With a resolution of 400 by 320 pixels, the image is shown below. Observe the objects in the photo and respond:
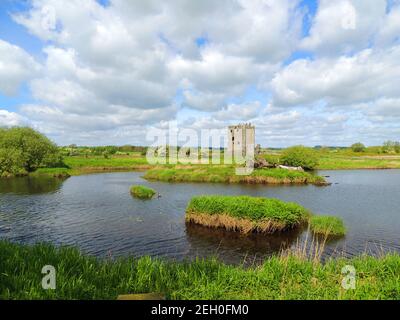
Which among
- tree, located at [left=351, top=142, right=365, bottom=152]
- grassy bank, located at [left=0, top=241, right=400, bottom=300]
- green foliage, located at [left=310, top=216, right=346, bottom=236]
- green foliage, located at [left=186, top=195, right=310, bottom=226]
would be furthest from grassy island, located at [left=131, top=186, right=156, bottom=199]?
tree, located at [left=351, top=142, right=365, bottom=152]

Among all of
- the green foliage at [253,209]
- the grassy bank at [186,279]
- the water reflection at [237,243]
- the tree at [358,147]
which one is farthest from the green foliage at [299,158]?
the tree at [358,147]

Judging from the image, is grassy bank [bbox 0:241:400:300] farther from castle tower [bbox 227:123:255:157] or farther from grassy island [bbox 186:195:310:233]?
castle tower [bbox 227:123:255:157]

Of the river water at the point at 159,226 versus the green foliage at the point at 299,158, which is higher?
the green foliage at the point at 299,158

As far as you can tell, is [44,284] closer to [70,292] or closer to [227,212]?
[70,292]

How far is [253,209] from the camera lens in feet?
72.4

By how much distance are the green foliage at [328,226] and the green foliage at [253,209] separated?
4.10ft

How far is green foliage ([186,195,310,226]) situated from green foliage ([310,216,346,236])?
125cm

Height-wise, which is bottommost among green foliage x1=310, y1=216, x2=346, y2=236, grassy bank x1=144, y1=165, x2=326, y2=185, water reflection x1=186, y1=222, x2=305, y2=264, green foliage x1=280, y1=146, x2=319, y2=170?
water reflection x1=186, y1=222, x2=305, y2=264

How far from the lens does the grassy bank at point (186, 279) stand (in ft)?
27.9

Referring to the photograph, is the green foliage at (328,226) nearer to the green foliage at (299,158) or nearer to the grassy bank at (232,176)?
the grassy bank at (232,176)

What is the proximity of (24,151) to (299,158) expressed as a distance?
68724 mm

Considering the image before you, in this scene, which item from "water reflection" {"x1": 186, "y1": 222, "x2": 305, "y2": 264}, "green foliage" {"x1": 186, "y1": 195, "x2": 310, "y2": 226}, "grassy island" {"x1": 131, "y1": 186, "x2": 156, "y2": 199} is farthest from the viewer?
"grassy island" {"x1": 131, "y1": 186, "x2": 156, "y2": 199}

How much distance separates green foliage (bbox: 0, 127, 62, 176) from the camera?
67938 millimetres
